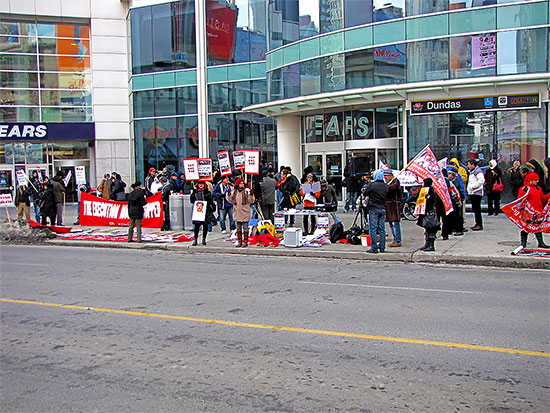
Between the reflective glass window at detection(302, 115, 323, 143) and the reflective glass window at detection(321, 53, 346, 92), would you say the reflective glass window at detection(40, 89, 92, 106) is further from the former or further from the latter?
the reflective glass window at detection(321, 53, 346, 92)

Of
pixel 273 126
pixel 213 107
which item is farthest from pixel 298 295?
pixel 213 107

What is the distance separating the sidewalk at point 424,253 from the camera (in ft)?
38.5

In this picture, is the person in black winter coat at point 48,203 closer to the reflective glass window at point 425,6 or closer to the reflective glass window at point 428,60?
the reflective glass window at point 428,60

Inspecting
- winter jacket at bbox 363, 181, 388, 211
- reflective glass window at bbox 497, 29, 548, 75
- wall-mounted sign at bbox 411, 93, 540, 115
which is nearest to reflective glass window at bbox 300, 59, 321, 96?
wall-mounted sign at bbox 411, 93, 540, 115

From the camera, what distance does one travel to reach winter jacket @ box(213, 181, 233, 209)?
1698cm

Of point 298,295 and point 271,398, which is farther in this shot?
point 298,295

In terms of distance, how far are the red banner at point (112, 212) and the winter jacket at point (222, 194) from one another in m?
2.44

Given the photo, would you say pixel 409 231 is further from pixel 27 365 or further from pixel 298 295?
pixel 27 365

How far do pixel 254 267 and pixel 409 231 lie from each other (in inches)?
257

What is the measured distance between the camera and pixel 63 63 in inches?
1378

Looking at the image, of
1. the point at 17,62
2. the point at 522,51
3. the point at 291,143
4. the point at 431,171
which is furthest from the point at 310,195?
the point at 17,62

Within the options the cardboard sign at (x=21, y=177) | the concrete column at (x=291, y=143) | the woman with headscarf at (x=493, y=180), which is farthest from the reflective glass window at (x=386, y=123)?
the cardboard sign at (x=21, y=177)

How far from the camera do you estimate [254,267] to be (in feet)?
39.0

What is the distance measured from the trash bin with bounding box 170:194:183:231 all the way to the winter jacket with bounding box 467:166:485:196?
9.21 m
